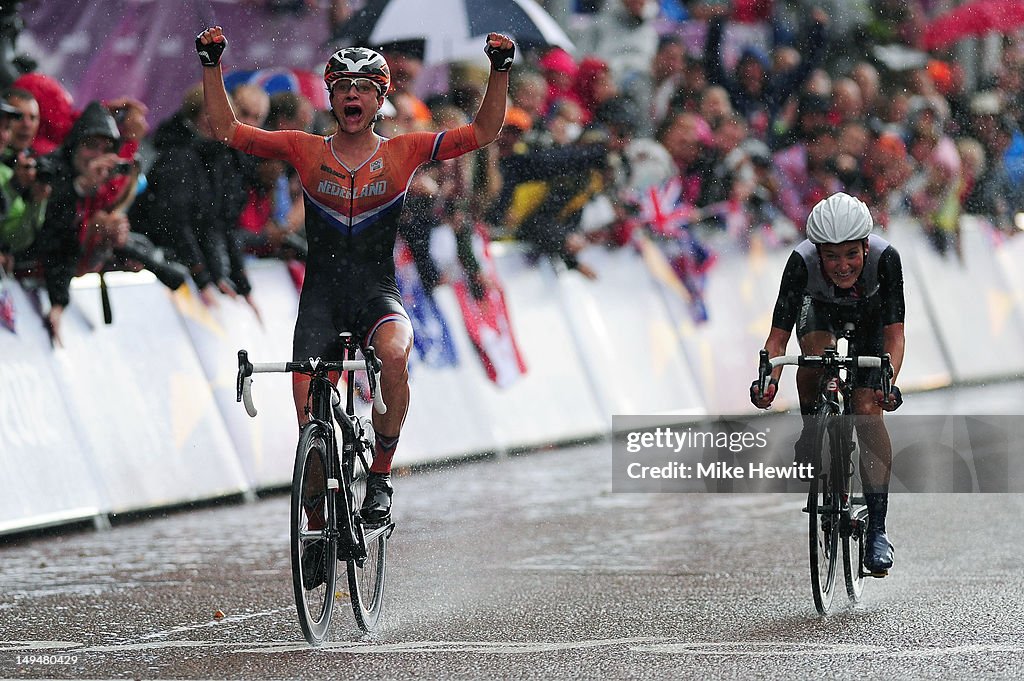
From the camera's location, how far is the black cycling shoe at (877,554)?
8250mm

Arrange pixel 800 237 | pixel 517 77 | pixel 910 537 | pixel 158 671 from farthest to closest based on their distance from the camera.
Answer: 1. pixel 800 237
2. pixel 517 77
3. pixel 910 537
4. pixel 158 671

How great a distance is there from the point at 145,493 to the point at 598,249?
209 inches

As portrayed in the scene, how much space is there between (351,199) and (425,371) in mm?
6107

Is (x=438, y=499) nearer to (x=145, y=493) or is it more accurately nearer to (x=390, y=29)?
(x=145, y=493)

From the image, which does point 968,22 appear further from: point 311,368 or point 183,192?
point 311,368

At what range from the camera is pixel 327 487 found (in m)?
7.55

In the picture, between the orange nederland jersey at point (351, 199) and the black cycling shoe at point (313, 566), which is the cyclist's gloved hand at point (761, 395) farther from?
the black cycling shoe at point (313, 566)

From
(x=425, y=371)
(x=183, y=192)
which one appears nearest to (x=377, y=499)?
(x=183, y=192)

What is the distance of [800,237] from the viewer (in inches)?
696

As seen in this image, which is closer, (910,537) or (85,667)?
(85,667)

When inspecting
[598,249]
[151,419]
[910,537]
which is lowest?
[910,537]

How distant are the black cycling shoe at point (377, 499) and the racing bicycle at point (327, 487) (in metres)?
0.03

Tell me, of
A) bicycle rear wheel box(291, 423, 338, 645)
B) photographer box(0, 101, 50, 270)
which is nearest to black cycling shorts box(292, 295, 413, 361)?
bicycle rear wheel box(291, 423, 338, 645)

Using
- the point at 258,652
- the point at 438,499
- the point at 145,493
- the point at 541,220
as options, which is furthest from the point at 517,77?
the point at 258,652
